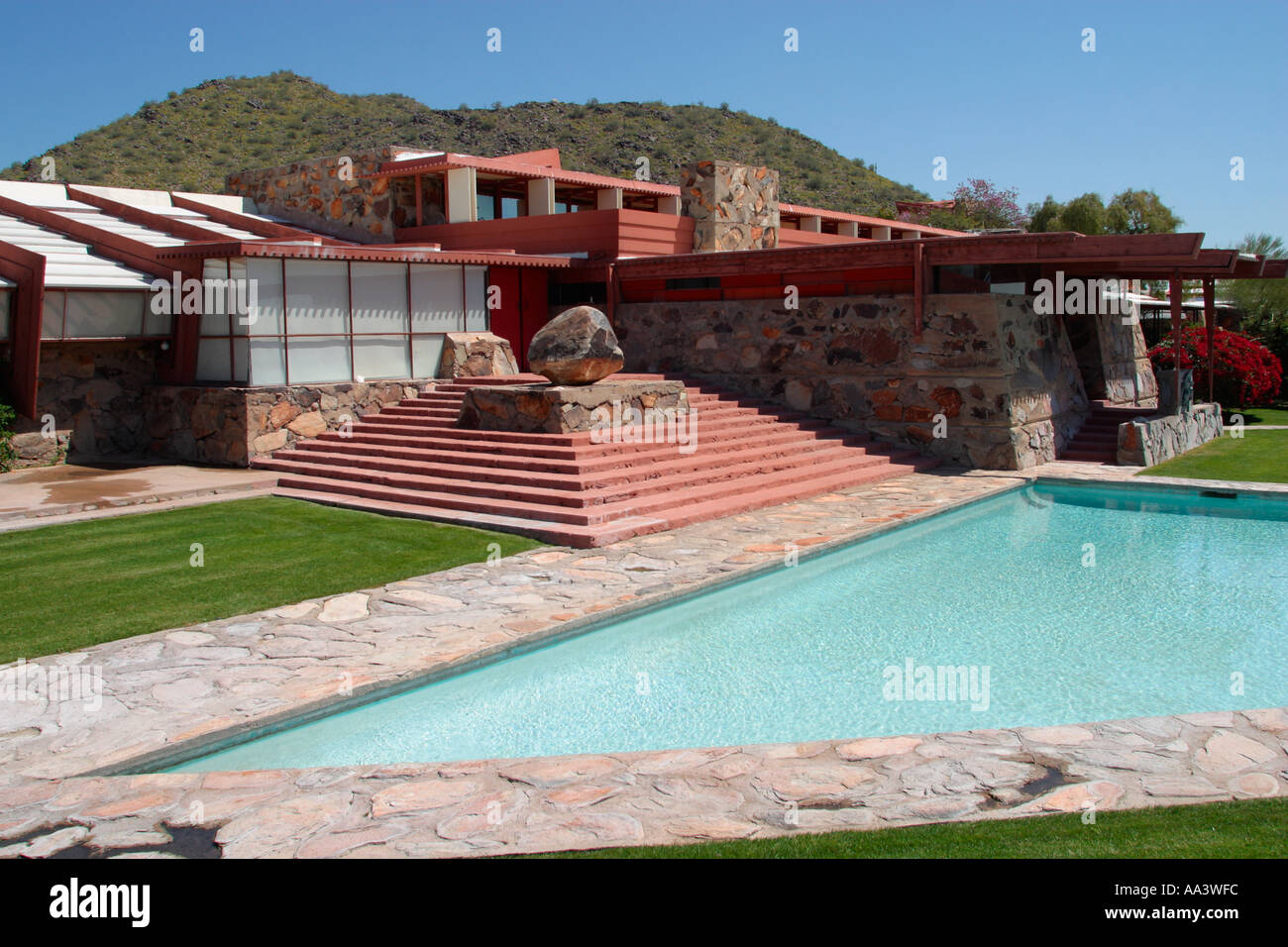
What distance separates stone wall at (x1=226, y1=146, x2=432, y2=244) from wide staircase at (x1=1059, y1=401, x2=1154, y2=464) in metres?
15.1

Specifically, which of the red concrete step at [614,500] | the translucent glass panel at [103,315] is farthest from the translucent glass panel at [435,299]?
the translucent glass panel at [103,315]

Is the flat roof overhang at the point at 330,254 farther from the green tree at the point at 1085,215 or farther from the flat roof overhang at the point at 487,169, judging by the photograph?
the green tree at the point at 1085,215

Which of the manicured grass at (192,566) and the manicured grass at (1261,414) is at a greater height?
the manicured grass at (1261,414)

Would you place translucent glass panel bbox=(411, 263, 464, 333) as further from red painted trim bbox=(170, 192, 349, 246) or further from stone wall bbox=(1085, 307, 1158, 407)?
stone wall bbox=(1085, 307, 1158, 407)

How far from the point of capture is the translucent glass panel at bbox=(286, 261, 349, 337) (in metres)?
17.2

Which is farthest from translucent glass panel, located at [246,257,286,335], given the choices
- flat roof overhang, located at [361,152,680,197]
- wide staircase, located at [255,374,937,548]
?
flat roof overhang, located at [361,152,680,197]

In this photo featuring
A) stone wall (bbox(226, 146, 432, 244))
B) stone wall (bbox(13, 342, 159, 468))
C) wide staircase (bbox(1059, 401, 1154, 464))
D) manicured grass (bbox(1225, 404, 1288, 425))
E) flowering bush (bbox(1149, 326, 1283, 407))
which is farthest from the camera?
flowering bush (bbox(1149, 326, 1283, 407))

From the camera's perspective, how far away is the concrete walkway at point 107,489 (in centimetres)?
1370

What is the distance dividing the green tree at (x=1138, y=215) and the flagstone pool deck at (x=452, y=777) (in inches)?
2048

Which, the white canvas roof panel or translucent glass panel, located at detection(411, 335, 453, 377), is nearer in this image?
the white canvas roof panel

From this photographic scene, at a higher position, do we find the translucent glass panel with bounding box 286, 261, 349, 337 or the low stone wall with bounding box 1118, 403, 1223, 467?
the translucent glass panel with bounding box 286, 261, 349, 337

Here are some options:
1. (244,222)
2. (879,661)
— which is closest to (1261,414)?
(879,661)

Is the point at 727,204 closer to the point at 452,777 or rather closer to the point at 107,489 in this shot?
the point at 107,489
